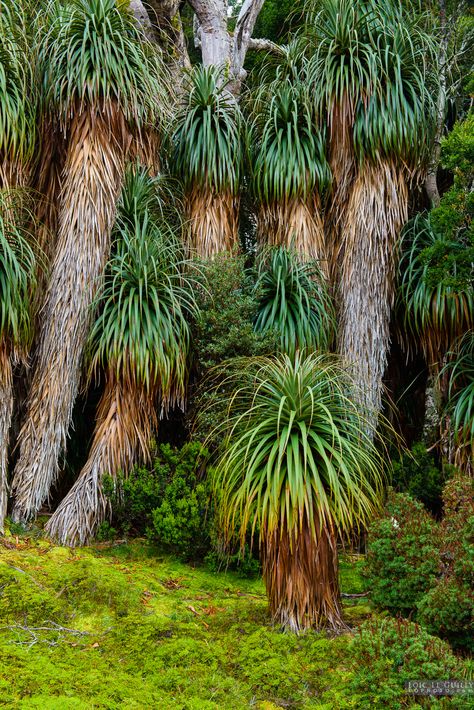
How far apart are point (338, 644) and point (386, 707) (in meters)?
0.85

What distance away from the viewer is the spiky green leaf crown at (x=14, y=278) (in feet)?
17.5

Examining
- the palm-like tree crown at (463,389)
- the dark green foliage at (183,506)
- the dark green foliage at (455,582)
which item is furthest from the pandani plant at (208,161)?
the dark green foliage at (455,582)

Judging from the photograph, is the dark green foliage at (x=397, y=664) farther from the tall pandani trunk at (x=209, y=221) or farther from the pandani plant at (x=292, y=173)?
the tall pandani trunk at (x=209, y=221)

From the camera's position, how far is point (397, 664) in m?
3.24

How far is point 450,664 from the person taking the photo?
315cm

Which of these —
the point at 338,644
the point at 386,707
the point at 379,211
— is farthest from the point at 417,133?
the point at 386,707

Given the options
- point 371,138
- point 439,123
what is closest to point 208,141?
point 371,138

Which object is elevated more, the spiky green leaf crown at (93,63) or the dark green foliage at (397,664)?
the spiky green leaf crown at (93,63)

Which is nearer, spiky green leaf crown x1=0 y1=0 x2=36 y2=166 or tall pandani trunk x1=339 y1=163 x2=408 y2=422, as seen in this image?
spiky green leaf crown x1=0 y1=0 x2=36 y2=166

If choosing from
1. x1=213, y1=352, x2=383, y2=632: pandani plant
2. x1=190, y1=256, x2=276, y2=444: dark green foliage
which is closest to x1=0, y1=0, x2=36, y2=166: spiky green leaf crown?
x1=190, y1=256, x2=276, y2=444: dark green foliage

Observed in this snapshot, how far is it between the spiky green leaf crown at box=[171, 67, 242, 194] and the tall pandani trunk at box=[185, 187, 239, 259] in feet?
0.27

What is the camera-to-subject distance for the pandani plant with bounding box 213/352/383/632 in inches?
159

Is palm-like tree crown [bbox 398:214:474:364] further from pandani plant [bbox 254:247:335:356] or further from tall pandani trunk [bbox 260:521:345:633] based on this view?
tall pandani trunk [bbox 260:521:345:633]

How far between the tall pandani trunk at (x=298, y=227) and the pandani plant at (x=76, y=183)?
5.11 ft
